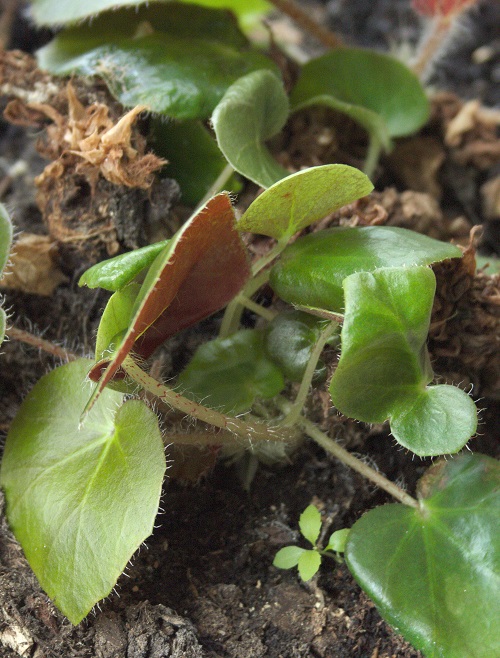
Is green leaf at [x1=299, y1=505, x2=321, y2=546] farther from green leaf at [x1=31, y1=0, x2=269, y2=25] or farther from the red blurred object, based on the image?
the red blurred object

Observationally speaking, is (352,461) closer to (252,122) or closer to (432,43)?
(252,122)

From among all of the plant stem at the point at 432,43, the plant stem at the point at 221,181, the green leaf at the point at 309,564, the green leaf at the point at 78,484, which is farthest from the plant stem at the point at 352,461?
the plant stem at the point at 432,43

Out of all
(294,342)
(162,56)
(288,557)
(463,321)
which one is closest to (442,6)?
(162,56)

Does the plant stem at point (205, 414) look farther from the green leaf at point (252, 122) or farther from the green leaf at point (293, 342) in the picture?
the green leaf at point (252, 122)

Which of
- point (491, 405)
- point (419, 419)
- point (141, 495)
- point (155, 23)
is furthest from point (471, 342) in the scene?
point (155, 23)

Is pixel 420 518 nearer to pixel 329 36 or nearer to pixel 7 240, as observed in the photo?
pixel 7 240
